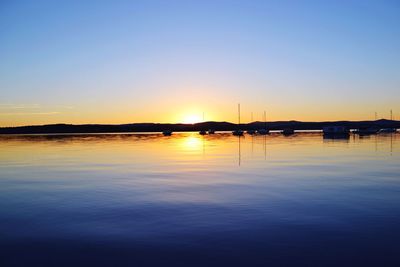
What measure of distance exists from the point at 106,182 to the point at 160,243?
15582 millimetres

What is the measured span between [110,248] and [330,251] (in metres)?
7.17

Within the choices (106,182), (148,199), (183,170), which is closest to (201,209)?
(148,199)

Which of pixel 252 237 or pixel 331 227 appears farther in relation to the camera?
pixel 331 227

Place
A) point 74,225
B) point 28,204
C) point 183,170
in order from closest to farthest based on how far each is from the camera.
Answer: point 74,225, point 28,204, point 183,170

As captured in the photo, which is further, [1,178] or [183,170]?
[183,170]

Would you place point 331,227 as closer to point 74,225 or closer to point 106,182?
Answer: point 74,225

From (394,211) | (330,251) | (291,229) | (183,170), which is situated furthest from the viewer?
(183,170)

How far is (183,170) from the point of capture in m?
35.0

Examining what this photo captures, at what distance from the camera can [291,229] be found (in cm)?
1430

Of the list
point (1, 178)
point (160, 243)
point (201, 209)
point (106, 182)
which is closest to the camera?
point (160, 243)

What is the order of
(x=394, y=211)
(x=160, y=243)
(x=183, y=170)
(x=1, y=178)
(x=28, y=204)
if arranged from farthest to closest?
1. (x=183, y=170)
2. (x=1, y=178)
3. (x=28, y=204)
4. (x=394, y=211)
5. (x=160, y=243)

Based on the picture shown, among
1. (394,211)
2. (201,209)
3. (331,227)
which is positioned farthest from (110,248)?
(394,211)

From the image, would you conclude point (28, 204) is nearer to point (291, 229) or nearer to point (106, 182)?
point (106, 182)

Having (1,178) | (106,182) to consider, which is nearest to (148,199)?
(106,182)
